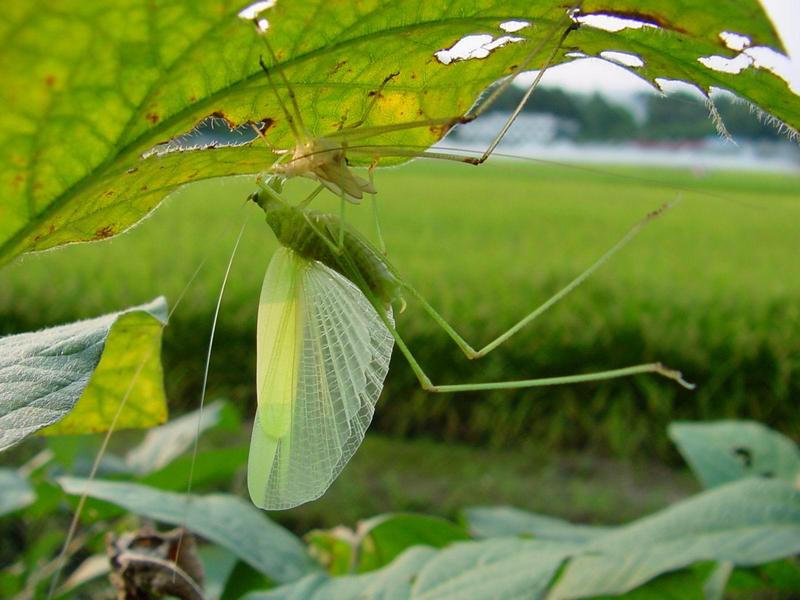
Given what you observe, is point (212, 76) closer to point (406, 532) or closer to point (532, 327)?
point (406, 532)

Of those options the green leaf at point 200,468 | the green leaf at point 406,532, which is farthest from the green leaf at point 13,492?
the green leaf at point 406,532

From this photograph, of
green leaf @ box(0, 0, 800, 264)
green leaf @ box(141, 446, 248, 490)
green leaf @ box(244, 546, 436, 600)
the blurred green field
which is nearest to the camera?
green leaf @ box(0, 0, 800, 264)

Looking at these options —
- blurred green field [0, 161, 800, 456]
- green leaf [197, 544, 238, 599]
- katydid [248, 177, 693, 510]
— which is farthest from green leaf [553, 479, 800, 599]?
blurred green field [0, 161, 800, 456]

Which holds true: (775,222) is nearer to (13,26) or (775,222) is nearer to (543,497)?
(543,497)

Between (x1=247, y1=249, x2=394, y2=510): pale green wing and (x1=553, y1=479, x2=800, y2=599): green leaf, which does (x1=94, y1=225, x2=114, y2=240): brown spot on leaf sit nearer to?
(x1=247, y1=249, x2=394, y2=510): pale green wing

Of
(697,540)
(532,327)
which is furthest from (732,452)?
(532,327)
